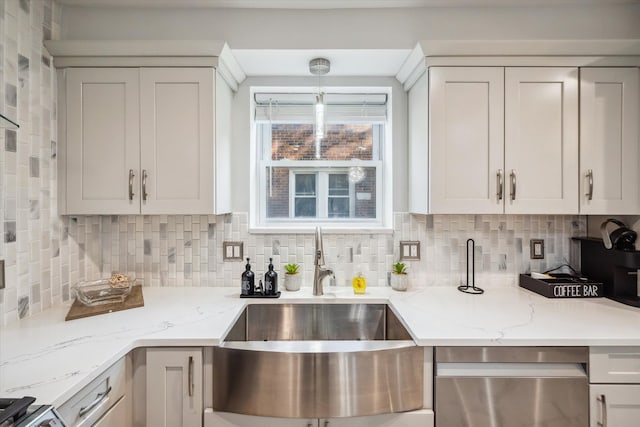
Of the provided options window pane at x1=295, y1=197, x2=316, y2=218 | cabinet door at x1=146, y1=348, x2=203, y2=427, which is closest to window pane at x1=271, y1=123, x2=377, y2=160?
window pane at x1=295, y1=197, x2=316, y2=218

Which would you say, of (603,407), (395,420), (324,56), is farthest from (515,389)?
(324,56)

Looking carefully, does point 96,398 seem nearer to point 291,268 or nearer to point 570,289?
point 291,268

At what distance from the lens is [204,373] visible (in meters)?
1.36

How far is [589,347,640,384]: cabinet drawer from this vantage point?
1.34 m

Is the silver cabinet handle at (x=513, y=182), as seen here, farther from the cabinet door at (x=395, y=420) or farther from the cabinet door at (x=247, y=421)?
the cabinet door at (x=247, y=421)

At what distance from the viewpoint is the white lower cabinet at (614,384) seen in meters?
1.34

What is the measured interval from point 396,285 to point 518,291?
A: 72 centimetres

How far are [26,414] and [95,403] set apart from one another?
32cm

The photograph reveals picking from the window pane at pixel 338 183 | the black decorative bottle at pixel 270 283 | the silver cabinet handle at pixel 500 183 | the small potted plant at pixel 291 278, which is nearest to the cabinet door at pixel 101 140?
the black decorative bottle at pixel 270 283

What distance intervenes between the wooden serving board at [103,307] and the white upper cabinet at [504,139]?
5.25 ft

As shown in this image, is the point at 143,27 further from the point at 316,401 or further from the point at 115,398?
the point at 316,401

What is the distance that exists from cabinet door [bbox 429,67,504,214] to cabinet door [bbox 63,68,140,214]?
1.55m

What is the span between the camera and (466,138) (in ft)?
5.86

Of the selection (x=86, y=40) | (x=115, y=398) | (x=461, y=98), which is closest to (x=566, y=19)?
(x=461, y=98)
